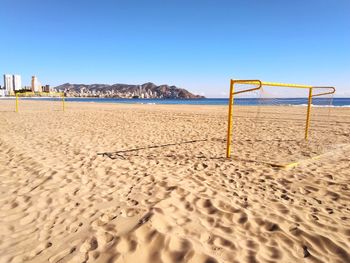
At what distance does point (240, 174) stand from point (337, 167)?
7.79 feet

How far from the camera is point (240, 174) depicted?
5.08 metres

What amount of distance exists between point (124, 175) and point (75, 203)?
1.32 m

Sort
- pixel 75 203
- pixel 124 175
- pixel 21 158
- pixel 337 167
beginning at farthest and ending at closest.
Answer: pixel 21 158
pixel 337 167
pixel 124 175
pixel 75 203

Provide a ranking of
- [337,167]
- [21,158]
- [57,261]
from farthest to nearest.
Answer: [21,158]
[337,167]
[57,261]

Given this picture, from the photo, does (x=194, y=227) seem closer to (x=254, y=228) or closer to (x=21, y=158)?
(x=254, y=228)

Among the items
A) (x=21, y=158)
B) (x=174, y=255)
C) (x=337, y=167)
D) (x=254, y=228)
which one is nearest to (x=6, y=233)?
(x=174, y=255)

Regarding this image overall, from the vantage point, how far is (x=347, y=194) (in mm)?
4109

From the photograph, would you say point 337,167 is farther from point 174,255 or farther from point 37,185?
point 37,185

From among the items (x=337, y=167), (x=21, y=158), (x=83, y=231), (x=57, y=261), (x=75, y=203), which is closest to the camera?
(x=57, y=261)

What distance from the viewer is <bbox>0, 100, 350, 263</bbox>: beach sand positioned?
2672mm

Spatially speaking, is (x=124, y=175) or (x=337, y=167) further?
(x=337, y=167)

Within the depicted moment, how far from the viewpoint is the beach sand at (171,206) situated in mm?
2672

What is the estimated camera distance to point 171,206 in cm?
358

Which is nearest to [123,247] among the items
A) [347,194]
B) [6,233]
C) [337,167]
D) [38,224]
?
[38,224]
